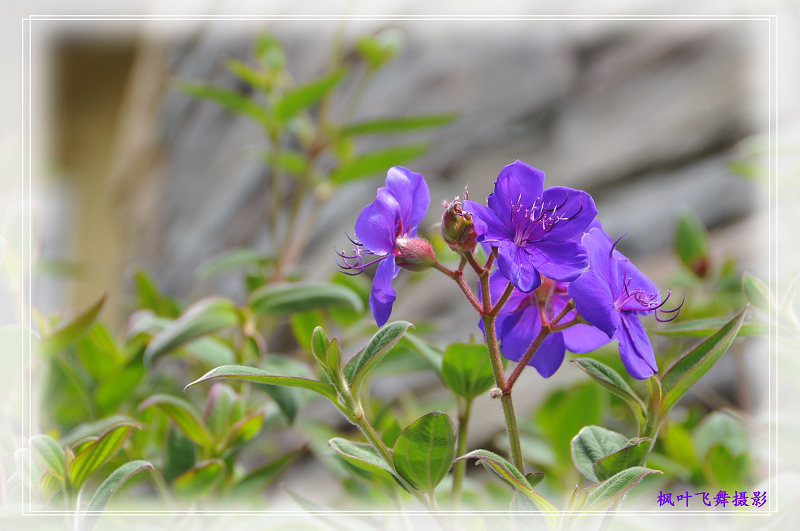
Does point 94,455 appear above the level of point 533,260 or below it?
below

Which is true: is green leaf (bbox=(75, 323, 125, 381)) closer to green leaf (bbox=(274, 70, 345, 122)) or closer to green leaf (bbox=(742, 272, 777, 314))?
green leaf (bbox=(274, 70, 345, 122))

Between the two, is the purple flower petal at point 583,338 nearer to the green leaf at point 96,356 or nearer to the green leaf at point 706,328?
the green leaf at point 706,328

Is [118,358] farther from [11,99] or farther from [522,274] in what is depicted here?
[522,274]

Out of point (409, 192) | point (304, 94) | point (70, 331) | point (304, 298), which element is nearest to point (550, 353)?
point (409, 192)

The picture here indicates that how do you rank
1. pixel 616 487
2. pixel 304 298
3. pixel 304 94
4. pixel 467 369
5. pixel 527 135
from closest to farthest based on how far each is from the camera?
pixel 616 487, pixel 467 369, pixel 304 298, pixel 304 94, pixel 527 135

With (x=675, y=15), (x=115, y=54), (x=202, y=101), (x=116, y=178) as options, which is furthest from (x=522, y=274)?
(x=115, y=54)

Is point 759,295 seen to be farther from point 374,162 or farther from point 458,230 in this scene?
point 374,162
